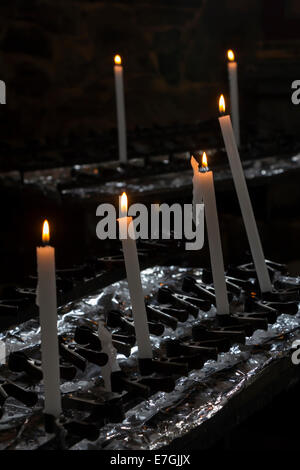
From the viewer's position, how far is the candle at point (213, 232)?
3.45ft

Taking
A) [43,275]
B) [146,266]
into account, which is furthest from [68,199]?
[43,275]

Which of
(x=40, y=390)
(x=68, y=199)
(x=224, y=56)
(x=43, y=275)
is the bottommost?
(x=40, y=390)

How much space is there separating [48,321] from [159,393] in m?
0.21

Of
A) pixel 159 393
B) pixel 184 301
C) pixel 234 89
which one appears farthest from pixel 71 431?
pixel 234 89

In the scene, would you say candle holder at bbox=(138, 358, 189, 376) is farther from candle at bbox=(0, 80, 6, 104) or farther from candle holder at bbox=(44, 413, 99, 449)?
candle at bbox=(0, 80, 6, 104)

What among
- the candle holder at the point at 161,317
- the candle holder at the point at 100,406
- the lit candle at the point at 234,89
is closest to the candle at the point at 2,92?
the lit candle at the point at 234,89

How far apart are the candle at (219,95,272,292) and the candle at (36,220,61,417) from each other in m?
0.44

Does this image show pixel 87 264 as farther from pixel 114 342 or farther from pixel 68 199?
pixel 68 199

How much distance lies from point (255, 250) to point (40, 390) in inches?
17.4

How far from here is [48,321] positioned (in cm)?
80

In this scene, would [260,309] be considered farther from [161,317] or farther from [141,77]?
[141,77]

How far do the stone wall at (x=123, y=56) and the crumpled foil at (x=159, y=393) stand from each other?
2271 millimetres

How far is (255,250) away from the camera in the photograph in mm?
1206

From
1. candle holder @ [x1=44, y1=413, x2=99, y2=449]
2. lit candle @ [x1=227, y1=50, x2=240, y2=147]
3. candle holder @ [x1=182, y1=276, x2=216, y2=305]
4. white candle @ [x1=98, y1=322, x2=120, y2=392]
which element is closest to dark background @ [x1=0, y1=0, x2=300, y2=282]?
lit candle @ [x1=227, y1=50, x2=240, y2=147]
